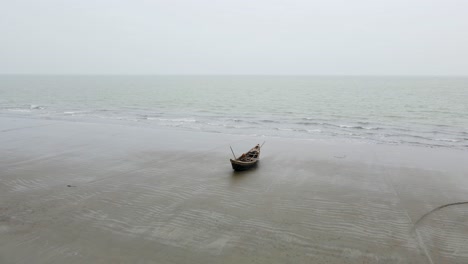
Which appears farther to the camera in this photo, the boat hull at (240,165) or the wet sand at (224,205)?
the boat hull at (240,165)

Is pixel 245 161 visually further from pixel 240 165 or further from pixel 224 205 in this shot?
pixel 224 205

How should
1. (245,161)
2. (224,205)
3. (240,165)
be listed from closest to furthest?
(224,205), (240,165), (245,161)

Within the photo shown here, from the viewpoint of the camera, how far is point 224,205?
42.2ft

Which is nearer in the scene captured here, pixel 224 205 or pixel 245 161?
pixel 224 205

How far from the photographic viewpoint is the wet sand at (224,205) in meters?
9.47

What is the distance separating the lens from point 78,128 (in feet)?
99.0

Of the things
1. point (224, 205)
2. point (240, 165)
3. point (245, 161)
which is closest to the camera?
point (224, 205)

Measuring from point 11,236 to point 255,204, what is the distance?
7.90 meters

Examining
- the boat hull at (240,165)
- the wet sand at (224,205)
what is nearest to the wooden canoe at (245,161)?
the boat hull at (240,165)

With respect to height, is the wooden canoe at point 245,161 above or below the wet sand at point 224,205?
above

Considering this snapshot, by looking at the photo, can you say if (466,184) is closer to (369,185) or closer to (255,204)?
(369,185)

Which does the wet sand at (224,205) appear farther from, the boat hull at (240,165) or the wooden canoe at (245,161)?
the wooden canoe at (245,161)

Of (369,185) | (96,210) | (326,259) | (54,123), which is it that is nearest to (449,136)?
(369,185)

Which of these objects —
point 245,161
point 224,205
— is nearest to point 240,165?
point 245,161
